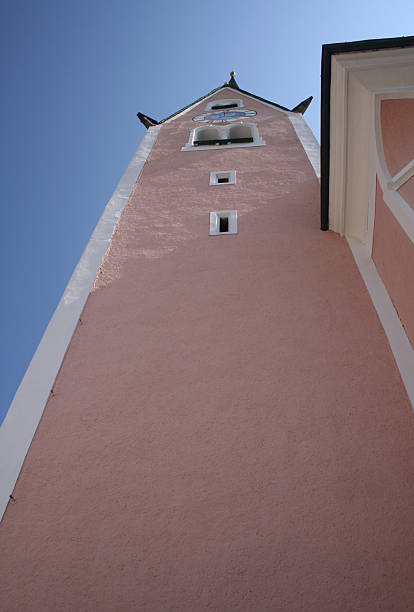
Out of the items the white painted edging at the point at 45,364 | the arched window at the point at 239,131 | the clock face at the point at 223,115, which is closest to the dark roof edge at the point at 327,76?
the white painted edging at the point at 45,364

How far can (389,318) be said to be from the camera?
4.97 m

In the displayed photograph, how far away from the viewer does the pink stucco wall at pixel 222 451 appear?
11.0 ft

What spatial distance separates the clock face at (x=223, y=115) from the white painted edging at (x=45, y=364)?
6.56 metres

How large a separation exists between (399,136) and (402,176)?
0.47 m

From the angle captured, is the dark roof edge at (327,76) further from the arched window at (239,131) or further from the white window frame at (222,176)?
the arched window at (239,131)

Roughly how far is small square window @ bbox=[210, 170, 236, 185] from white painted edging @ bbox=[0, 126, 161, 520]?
1907 millimetres

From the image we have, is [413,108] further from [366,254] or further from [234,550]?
[234,550]

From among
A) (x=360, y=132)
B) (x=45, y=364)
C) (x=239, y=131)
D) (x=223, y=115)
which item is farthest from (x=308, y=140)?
(x=45, y=364)

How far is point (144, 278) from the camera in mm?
6145

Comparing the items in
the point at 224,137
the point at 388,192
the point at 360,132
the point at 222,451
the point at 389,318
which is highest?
the point at 360,132

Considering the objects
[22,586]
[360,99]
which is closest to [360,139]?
[360,99]

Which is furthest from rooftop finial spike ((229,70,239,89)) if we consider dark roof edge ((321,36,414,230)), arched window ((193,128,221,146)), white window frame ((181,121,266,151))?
dark roof edge ((321,36,414,230))

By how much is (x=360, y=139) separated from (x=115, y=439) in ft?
13.8

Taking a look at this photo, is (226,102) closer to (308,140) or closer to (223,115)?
(223,115)
